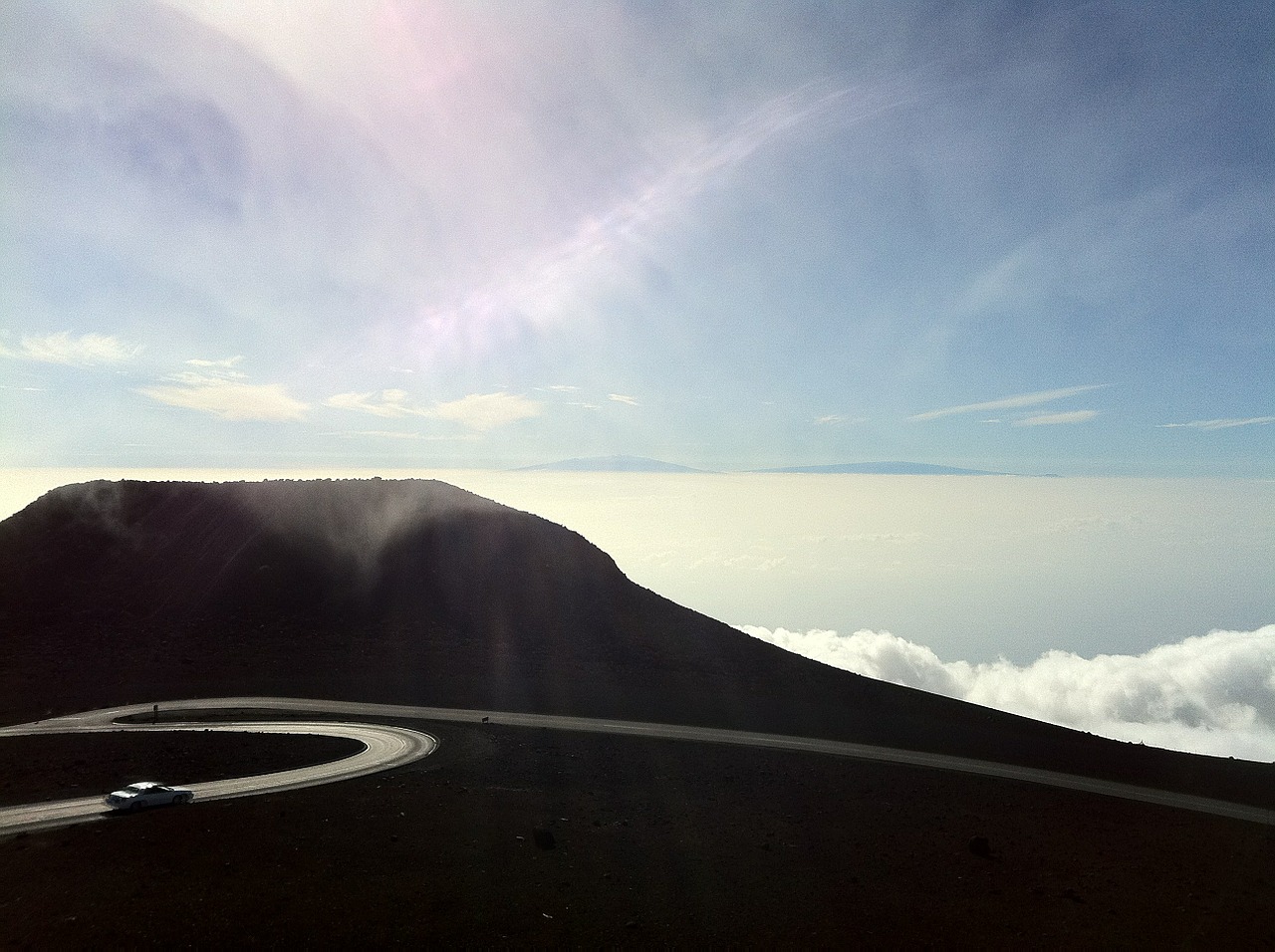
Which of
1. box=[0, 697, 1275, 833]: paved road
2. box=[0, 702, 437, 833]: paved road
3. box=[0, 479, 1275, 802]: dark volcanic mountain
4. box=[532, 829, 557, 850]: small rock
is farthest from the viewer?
box=[0, 479, 1275, 802]: dark volcanic mountain

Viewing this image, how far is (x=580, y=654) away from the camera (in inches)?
2576

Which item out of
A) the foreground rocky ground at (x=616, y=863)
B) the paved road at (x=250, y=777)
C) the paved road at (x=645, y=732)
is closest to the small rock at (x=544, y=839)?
the foreground rocky ground at (x=616, y=863)

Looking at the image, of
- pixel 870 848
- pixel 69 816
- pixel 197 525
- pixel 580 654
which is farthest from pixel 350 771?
pixel 197 525

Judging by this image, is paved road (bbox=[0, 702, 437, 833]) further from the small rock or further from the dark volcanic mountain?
the small rock

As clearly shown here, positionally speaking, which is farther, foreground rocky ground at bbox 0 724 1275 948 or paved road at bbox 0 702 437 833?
paved road at bbox 0 702 437 833

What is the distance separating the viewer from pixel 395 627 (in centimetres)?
6675

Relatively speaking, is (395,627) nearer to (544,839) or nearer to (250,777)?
(250,777)

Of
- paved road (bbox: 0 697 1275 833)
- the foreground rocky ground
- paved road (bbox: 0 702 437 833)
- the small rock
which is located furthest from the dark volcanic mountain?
the small rock

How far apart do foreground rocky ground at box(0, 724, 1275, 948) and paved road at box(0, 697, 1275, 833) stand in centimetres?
382

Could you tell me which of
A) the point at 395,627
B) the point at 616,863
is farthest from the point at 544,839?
the point at 395,627

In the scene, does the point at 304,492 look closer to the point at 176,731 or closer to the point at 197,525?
the point at 197,525

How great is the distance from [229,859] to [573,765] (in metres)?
18.9

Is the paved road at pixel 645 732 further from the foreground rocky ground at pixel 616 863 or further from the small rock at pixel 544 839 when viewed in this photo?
the small rock at pixel 544 839

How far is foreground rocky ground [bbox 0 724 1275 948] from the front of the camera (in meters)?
22.9
